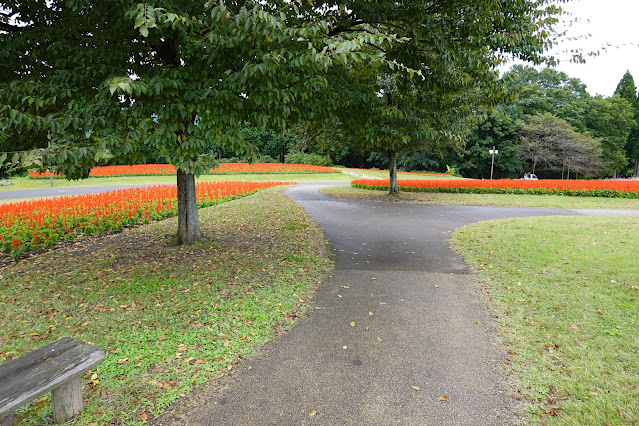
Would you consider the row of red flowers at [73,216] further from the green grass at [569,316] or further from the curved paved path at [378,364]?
the green grass at [569,316]

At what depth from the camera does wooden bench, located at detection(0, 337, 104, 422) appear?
2.16 meters

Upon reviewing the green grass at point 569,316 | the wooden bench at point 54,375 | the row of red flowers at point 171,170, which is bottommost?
the green grass at point 569,316

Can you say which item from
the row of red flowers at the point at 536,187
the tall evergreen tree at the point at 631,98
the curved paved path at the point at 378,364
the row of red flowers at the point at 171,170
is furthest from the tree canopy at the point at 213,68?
the tall evergreen tree at the point at 631,98

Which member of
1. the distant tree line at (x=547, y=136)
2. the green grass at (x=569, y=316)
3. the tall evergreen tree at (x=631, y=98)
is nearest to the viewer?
the green grass at (x=569, y=316)

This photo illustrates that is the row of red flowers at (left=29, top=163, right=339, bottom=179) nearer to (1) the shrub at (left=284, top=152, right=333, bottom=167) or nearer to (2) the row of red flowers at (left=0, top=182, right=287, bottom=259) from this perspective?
(1) the shrub at (left=284, top=152, right=333, bottom=167)

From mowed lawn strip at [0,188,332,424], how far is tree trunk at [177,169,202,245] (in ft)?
1.00

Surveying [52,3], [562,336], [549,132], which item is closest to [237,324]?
[562,336]

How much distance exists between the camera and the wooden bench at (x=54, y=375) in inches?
85.0

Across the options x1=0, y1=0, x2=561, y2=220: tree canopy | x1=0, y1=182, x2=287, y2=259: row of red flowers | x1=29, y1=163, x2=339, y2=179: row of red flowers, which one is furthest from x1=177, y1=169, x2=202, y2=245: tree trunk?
x1=29, y1=163, x2=339, y2=179: row of red flowers

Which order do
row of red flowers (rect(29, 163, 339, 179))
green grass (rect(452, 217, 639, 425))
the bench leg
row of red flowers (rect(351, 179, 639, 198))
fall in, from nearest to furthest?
the bench leg
green grass (rect(452, 217, 639, 425))
row of red flowers (rect(351, 179, 639, 198))
row of red flowers (rect(29, 163, 339, 179))

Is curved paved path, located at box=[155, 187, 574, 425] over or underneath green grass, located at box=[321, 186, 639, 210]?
underneath

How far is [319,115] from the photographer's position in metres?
5.76

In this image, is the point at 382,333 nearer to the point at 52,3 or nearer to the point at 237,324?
the point at 237,324

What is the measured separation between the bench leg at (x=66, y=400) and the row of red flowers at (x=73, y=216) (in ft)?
18.0
